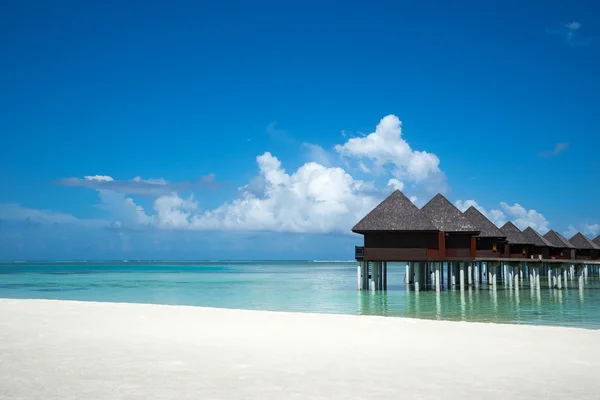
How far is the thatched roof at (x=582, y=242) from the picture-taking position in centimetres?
5860

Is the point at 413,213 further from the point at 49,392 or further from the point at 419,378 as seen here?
the point at 49,392

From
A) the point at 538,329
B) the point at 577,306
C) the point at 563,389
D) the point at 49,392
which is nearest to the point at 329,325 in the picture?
the point at 538,329

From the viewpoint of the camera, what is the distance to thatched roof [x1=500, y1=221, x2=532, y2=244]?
1670 inches

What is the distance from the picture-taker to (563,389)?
23.1 feet

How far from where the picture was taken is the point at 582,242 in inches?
2335

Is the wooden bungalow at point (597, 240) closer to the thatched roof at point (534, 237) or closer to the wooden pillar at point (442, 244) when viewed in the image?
the thatched roof at point (534, 237)

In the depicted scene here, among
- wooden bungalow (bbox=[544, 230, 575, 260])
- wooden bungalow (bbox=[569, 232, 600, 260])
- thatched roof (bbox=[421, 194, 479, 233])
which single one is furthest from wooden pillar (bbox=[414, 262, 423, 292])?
wooden bungalow (bbox=[569, 232, 600, 260])

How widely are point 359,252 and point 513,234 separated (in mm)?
16874

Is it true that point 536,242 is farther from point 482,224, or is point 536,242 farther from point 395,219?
point 395,219

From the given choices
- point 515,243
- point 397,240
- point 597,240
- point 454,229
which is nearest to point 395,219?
point 397,240

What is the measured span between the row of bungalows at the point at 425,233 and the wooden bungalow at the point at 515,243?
90.7 inches

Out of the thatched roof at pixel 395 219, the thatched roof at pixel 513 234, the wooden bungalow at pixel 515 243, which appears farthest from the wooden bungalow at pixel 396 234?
the thatched roof at pixel 513 234

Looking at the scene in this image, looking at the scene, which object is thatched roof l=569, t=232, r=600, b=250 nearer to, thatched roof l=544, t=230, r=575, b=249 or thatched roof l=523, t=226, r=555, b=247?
thatched roof l=544, t=230, r=575, b=249

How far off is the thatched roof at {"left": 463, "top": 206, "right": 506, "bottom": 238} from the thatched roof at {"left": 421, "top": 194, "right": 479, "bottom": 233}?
3358 millimetres
